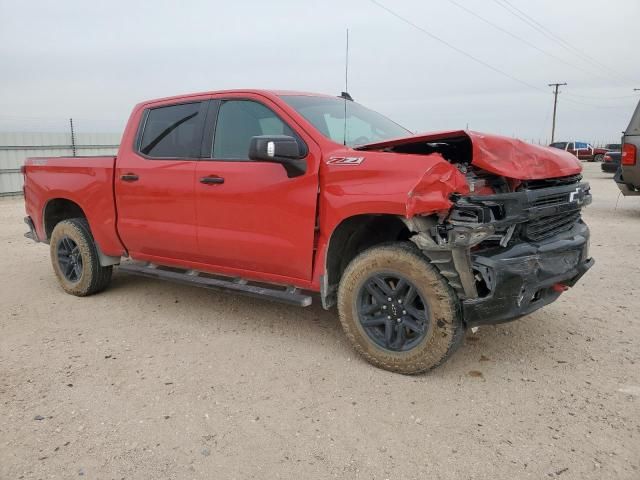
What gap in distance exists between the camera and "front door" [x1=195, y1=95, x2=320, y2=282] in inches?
141

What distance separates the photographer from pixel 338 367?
3514mm

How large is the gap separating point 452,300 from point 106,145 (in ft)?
59.8

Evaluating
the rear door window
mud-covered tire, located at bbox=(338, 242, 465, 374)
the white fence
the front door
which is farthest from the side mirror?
the white fence

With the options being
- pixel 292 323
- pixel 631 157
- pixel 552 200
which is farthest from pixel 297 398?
pixel 631 157

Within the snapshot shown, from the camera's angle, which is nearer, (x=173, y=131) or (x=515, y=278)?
(x=515, y=278)

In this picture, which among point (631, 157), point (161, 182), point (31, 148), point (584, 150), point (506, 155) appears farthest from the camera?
point (584, 150)

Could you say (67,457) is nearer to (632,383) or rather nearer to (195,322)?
(195,322)

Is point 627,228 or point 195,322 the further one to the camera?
point 627,228

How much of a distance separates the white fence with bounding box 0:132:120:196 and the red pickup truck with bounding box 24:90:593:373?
12020mm

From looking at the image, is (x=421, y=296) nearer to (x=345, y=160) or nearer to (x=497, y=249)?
(x=497, y=249)

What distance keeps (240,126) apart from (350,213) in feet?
4.39

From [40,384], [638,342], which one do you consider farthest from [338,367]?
[638,342]

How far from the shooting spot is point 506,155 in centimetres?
305

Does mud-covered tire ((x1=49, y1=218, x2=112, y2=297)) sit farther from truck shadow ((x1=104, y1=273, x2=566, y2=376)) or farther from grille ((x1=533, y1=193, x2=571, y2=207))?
grille ((x1=533, y1=193, x2=571, y2=207))
